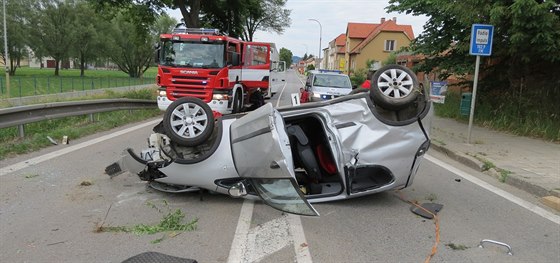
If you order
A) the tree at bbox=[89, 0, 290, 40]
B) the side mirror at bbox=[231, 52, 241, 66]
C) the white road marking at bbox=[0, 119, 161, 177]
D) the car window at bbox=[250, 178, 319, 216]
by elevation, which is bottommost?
the white road marking at bbox=[0, 119, 161, 177]

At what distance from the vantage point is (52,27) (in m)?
59.2

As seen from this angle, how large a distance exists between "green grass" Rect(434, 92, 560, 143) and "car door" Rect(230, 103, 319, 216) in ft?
32.9

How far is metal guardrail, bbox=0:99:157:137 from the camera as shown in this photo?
9.14 metres

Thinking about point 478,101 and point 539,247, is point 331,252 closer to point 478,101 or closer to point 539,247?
point 539,247

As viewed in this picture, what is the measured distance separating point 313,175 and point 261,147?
1434 millimetres

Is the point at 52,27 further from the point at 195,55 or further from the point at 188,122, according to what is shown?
the point at 188,122

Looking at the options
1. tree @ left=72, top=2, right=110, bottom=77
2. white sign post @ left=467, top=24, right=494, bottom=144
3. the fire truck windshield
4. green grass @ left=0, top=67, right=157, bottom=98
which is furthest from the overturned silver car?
tree @ left=72, top=2, right=110, bottom=77

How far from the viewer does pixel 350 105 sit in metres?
5.57

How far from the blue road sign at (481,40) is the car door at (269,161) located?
763 cm

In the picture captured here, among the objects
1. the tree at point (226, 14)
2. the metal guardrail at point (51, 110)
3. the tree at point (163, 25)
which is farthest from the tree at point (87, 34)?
the metal guardrail at point (51, 110)

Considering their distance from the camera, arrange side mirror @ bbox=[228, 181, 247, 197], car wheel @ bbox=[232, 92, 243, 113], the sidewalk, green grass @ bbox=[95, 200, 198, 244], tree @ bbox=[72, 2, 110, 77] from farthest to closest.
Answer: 1. tree @ bbox=[72, 2, 110, 77]
2. car wheel @ bbox=[232, 92, 243, 113]
3. the sidewalk
4. side mirror @ bbox=[228, 181, 247, 197]
5. green grass @ bbox=[95, 200, 198, 244]

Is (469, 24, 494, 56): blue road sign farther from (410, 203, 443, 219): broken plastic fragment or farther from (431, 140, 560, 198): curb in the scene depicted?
(410, 203, 443, 219): broken plastic fragment

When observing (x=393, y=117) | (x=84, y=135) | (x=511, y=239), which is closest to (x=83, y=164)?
(x=84, y=135)

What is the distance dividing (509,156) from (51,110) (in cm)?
1021
